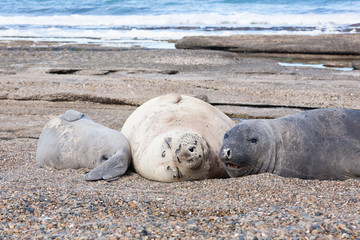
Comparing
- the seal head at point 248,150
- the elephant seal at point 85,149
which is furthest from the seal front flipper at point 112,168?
the seal head at point 248,150

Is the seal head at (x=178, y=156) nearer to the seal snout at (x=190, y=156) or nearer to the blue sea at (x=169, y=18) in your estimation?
the seal snout at (x=190, y=156)

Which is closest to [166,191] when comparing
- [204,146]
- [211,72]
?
[204,146]

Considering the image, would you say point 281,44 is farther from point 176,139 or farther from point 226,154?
point 226,154

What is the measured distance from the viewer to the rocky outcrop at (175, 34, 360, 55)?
1473cm

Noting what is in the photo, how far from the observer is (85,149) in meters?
5.84

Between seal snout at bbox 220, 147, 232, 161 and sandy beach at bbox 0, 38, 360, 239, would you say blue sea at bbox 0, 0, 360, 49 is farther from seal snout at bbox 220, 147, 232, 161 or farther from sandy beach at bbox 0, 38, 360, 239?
seal snout at bbox 220, 147, 232, 161

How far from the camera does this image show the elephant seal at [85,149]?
5406mm

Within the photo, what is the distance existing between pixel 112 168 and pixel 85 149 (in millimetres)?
590

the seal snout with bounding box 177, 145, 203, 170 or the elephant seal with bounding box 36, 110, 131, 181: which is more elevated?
the seal snout with bounding box 177, 145, 203, 170

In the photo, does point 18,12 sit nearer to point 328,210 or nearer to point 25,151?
point 25,151

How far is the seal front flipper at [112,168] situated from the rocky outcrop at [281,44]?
10619 millimetres

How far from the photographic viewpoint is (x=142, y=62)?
42.8 feet

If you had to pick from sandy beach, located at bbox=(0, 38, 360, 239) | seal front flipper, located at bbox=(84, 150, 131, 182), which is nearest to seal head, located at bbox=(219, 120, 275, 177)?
sandy beach, located at bbox=(0, 38, 360, 239)

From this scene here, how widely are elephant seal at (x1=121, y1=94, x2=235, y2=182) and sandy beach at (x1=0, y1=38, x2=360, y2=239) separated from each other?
0.47 feet
